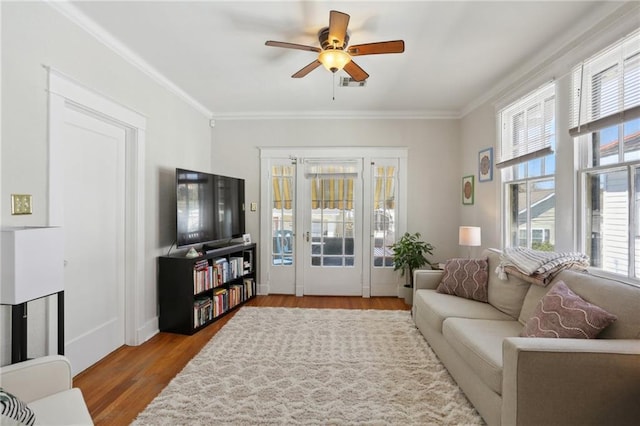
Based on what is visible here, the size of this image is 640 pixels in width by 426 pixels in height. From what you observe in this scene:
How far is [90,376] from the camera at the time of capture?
2369 millimetres

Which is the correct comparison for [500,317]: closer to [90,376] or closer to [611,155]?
[611,155]

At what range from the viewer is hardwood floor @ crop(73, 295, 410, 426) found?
6.53 feet

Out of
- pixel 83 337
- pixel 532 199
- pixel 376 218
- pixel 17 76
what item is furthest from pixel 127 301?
pixel 532 199

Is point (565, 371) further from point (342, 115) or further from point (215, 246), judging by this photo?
point (342, 115)

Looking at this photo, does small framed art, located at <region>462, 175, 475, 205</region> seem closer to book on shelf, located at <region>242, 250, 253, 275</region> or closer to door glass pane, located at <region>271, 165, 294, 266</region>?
door glass pane, located at <region>271, 165, 294, 266</region>

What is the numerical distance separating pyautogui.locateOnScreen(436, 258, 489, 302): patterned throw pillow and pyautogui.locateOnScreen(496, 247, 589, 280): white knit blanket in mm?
255

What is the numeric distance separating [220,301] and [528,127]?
12.4ft

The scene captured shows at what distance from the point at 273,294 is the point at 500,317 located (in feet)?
10.1

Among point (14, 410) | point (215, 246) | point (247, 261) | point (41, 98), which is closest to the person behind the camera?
point (14, 410)

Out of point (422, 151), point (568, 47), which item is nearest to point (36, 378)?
point (568, 47)

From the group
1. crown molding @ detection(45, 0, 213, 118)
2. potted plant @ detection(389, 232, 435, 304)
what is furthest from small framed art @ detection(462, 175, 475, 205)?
crown molding @ detection(45, 0, 213, 118)

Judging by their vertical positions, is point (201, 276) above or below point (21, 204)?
below

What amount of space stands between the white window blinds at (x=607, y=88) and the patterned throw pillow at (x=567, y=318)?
116cm

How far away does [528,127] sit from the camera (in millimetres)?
2988
